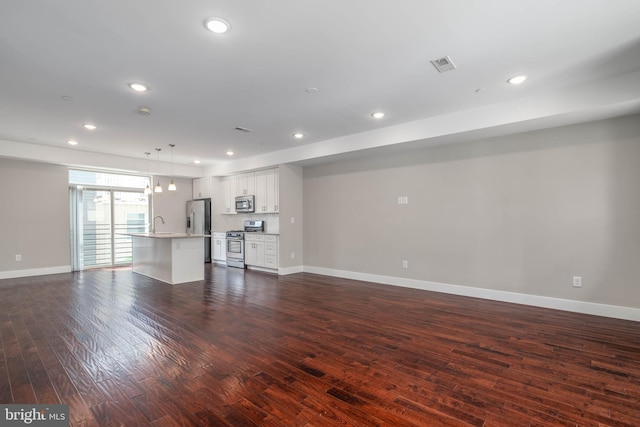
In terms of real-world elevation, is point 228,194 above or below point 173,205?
above

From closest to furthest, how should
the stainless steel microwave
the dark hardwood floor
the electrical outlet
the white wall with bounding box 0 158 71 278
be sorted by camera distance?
1. the dark hardwood floor
2. the electrical outlet
3. the white wall with bounding box 0 158 71 278
4. the stainless steel microwave

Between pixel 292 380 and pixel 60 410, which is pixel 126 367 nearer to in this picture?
pixel 60 410

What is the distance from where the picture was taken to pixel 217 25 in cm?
233

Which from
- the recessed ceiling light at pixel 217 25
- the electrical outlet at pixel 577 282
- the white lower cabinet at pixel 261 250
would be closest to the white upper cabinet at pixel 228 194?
the white lower cabinet at pixel 261 250

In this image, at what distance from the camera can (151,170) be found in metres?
7.77

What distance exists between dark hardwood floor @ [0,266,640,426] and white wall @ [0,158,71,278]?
254 cm

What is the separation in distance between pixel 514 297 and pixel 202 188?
798 centimetres

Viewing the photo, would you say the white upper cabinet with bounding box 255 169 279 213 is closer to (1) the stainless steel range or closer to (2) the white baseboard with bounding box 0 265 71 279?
(1) the stainless steel range

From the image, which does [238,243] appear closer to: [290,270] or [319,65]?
[290,270]

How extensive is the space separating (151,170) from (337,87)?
6288mm

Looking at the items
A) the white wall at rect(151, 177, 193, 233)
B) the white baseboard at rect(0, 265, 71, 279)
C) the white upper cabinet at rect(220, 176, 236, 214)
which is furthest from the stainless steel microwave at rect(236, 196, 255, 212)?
the white baseboard at rect(0, 265, 71, 279)

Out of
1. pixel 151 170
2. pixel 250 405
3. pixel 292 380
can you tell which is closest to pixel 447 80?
pixel 292 380

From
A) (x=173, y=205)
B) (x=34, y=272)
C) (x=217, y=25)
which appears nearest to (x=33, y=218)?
(x=34, y=272)

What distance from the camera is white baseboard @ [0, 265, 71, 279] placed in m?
6.18
